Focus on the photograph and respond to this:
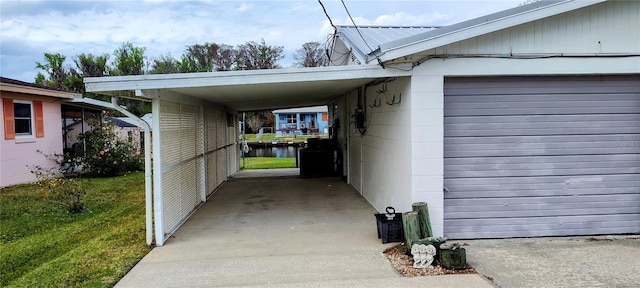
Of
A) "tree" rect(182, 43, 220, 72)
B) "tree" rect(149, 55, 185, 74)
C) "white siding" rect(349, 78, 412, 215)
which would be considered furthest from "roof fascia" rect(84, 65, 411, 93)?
"tree" rect(182, 43, 220, 72)

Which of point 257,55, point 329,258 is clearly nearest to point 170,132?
point 329,258

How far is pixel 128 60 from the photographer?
38562 mm

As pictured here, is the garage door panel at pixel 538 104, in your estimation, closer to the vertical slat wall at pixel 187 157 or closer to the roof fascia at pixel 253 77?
the roof fascia at pixel 253 77

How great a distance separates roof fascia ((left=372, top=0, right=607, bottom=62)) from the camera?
4.99m

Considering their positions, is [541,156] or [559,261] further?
[541,156]

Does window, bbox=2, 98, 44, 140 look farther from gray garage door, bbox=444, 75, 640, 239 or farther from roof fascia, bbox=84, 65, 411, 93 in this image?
gray garage door, bbox=444, 75, 640, 239

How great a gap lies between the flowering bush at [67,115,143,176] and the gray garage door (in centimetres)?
1081

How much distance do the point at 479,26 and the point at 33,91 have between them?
38.9ft

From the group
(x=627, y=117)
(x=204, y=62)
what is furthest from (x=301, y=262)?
(x=204, y=62)

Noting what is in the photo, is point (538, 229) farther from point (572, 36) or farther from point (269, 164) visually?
point (269, 164)

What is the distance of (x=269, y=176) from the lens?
13352 millimetres

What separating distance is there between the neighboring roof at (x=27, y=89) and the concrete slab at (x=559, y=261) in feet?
36.8

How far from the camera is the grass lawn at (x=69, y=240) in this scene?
4574 millimetres

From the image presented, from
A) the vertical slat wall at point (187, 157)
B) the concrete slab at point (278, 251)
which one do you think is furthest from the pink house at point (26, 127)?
the concrete slab at point (278, 251)
